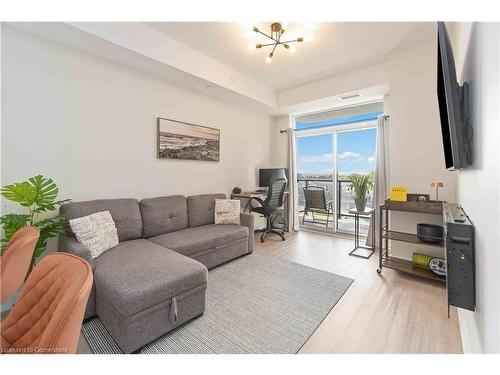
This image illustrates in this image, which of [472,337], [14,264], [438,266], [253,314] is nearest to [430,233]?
[438,266]

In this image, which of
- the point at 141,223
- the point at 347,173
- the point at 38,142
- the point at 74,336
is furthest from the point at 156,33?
the point at 347,173

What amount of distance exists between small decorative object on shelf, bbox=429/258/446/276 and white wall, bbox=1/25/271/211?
3147 millimetres

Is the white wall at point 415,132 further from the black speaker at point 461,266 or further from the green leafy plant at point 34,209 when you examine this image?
the green leafy plant at point 34,209

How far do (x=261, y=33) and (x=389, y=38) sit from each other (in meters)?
1.52

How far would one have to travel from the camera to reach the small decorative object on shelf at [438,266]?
232 centimetres

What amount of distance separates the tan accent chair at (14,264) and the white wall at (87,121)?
Result: 1.44 meters

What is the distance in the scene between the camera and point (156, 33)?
8.19 feet

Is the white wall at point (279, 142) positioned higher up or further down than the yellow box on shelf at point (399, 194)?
higher up

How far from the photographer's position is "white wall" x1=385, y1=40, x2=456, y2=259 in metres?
2.55

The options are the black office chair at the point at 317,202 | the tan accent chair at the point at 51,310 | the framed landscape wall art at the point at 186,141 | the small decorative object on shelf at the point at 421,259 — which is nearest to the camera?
the tan accent chair at the point at 51,310

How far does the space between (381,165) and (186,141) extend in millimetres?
3068

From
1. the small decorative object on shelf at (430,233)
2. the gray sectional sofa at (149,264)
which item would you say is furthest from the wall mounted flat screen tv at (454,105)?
the gray sectional sofa at (149,264)

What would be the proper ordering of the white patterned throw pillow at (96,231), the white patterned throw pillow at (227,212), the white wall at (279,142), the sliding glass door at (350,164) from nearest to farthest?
the white patterned throw pillow at (96,231) < the white patterned throw pillow at (227,212) < the sliding glass door at (350,164) < the white wall at (279,142)
